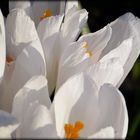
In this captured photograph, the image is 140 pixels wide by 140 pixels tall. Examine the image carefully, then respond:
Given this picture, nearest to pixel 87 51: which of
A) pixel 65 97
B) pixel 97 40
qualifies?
pixel 97 40

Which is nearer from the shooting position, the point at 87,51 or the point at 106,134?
the point at 106,134

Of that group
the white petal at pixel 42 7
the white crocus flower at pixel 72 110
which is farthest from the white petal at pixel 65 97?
the white petal at pixel 42 7

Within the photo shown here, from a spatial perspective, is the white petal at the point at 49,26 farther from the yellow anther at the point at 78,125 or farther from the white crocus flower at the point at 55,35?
the yellow anther at the point at 78,125

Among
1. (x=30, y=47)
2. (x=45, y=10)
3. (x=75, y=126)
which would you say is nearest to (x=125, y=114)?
(x=75, y=126)

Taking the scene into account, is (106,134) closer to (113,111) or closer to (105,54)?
(113,111)

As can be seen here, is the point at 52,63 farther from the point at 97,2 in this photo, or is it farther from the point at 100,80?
the point at 97,2

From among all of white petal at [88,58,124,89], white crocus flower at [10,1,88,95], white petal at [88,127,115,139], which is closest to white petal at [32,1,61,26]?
white crocus flower at [10,1,88,95]

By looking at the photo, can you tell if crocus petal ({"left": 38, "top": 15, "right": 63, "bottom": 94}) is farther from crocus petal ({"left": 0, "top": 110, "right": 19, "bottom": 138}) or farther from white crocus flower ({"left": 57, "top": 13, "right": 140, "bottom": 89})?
crocus petal ({"left": 0, "top": 110, "right": 19, "bottom": 138})
